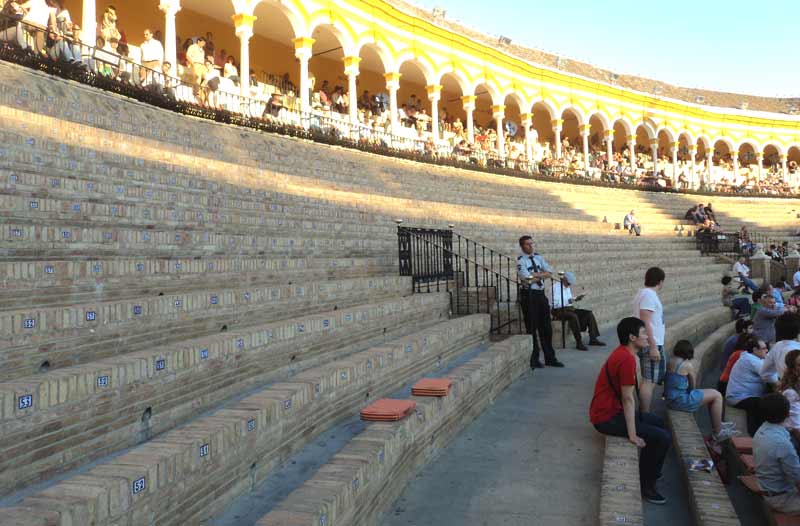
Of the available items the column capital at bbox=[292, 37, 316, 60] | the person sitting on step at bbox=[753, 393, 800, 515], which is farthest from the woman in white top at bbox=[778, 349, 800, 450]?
the column capital at bbox=[292, 37, 316, 60]

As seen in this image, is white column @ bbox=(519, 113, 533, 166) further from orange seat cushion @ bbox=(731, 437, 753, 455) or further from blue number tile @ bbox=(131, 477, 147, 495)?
blue number tile @ bbox=(131, 477, 147, 495)

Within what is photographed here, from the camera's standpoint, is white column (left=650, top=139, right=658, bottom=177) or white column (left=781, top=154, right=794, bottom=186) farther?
white column (left=781, top=154, right=794, bottom=186)

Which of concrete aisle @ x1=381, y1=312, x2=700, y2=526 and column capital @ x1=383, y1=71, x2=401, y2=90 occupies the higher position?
column capital @ x1=383, y1=71, x2=401, y2=90

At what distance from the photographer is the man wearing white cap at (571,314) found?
892 cm

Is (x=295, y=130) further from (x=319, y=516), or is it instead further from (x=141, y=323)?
(x=319, y=516)

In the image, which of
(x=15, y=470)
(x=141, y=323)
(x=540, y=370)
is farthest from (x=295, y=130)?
(x=15, y=470)

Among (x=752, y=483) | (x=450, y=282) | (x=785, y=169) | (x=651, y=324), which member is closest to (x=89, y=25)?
(x=450, y=282)

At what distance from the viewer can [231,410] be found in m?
3.39

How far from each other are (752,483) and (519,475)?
178 cm

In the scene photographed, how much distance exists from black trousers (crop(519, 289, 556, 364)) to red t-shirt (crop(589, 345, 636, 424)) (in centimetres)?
289

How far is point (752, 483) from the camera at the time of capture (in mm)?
4469

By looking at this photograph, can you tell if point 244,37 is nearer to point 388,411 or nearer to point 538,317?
point 538,317

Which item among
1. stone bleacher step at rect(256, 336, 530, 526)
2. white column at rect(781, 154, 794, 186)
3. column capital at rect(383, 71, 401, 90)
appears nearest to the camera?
stone bleacher step at rect(256, 336, 530, 526)

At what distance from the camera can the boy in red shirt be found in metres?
4.50
